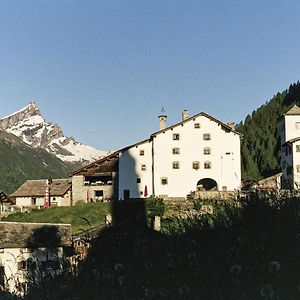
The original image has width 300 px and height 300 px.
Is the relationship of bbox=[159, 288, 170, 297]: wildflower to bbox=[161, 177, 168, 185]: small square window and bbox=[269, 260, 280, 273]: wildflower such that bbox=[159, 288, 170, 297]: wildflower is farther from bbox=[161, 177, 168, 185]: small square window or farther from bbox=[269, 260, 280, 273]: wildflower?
bbox=[161, 177, 168, 185]: small square window

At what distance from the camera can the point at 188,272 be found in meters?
5.75

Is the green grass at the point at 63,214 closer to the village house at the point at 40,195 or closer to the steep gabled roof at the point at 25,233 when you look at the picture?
the steep gabled roof at the point at 25,233

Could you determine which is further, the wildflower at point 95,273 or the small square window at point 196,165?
the small square window at point 196,165

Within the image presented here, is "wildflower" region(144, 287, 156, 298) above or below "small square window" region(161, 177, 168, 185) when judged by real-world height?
below

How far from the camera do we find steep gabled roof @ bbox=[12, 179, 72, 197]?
242ft

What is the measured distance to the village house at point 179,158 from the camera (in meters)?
60.7

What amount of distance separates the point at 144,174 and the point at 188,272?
5528 centimetres

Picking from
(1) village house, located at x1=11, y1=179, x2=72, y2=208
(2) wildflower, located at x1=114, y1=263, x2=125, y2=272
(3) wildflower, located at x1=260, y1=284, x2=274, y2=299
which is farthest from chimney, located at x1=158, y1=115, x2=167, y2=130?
(3) wildflower, located at x1=260, y1=284, x2=274, y2=299

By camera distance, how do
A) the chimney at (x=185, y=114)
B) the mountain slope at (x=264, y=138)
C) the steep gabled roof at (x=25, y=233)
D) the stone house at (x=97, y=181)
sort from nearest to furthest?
the steep gabled roof at (x=25, y=233), the stone house at (x=97, y=181), the chimney at (x=185, y=114), the mountain slope at (x=264, y=138)

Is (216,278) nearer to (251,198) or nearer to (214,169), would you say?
(251,198)

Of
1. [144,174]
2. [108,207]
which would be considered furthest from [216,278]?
[144,174]

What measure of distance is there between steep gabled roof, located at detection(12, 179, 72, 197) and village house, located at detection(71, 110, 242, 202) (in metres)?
15.5

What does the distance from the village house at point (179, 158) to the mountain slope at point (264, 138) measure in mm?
19483

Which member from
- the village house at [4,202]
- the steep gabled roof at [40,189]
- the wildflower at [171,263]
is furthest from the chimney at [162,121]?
the wildflower at [171,263]
